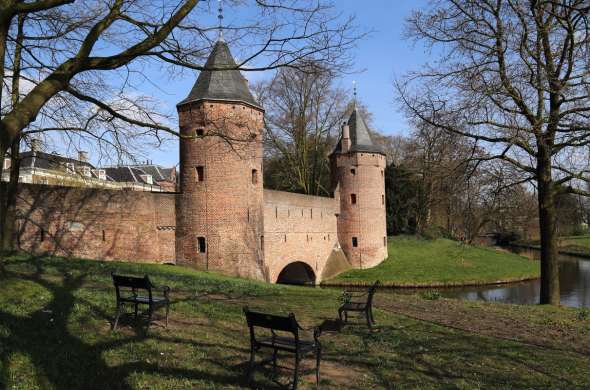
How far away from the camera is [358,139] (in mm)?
27516

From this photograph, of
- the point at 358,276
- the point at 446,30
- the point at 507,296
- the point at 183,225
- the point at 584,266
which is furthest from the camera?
the point at 584,266

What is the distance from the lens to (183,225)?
16.7 metres

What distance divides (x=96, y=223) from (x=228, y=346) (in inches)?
418

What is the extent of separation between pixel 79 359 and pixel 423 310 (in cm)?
633

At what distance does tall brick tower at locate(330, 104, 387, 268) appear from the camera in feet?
88.9

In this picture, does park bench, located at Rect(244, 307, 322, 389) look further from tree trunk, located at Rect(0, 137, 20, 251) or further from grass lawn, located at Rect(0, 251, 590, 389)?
tree trunk, located at Rect(0, 137, 20, 251)

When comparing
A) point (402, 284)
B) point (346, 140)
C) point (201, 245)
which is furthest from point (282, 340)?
point (346, 140)

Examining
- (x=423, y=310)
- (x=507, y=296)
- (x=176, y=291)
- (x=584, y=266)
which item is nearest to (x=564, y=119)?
(x=423, y=310)

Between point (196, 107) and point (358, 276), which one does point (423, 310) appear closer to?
point (196, 107)

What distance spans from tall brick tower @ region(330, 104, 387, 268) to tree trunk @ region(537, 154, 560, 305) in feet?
50.0

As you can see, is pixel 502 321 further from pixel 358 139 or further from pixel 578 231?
pixel 578 231

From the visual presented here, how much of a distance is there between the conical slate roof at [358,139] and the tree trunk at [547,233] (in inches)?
617

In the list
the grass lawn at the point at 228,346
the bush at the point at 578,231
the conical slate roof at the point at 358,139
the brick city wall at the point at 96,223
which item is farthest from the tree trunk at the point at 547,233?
the bush at the point at 578,231

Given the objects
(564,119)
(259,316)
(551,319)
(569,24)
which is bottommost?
(551,319)
